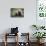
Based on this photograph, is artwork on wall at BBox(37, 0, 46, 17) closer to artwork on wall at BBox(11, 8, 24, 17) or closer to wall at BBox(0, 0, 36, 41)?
wall at BBox(0, 0, 36, 41)

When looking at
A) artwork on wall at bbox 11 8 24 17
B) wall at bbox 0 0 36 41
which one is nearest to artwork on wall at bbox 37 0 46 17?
wall at bbox 0 0 36 41

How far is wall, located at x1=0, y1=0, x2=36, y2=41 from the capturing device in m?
6.98

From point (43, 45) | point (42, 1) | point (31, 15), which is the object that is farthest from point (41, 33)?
point (42, 1)

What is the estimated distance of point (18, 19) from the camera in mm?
7051

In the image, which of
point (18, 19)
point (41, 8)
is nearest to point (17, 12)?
point (18, 19)

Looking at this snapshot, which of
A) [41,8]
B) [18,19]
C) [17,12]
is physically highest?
[41,8]

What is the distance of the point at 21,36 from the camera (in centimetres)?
710

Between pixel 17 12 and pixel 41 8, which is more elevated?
pixel 41 8

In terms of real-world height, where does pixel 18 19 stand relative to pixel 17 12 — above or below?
below

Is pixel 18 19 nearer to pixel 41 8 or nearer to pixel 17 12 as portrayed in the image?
pixel 17 12

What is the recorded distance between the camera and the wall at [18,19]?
22.9ft

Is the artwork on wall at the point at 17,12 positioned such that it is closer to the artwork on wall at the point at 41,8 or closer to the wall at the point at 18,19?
the wall at the point at 18,19

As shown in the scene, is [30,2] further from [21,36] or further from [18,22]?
[21,36]

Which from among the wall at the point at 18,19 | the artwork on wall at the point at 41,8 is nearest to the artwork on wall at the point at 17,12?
the wall at the point at 18,19
